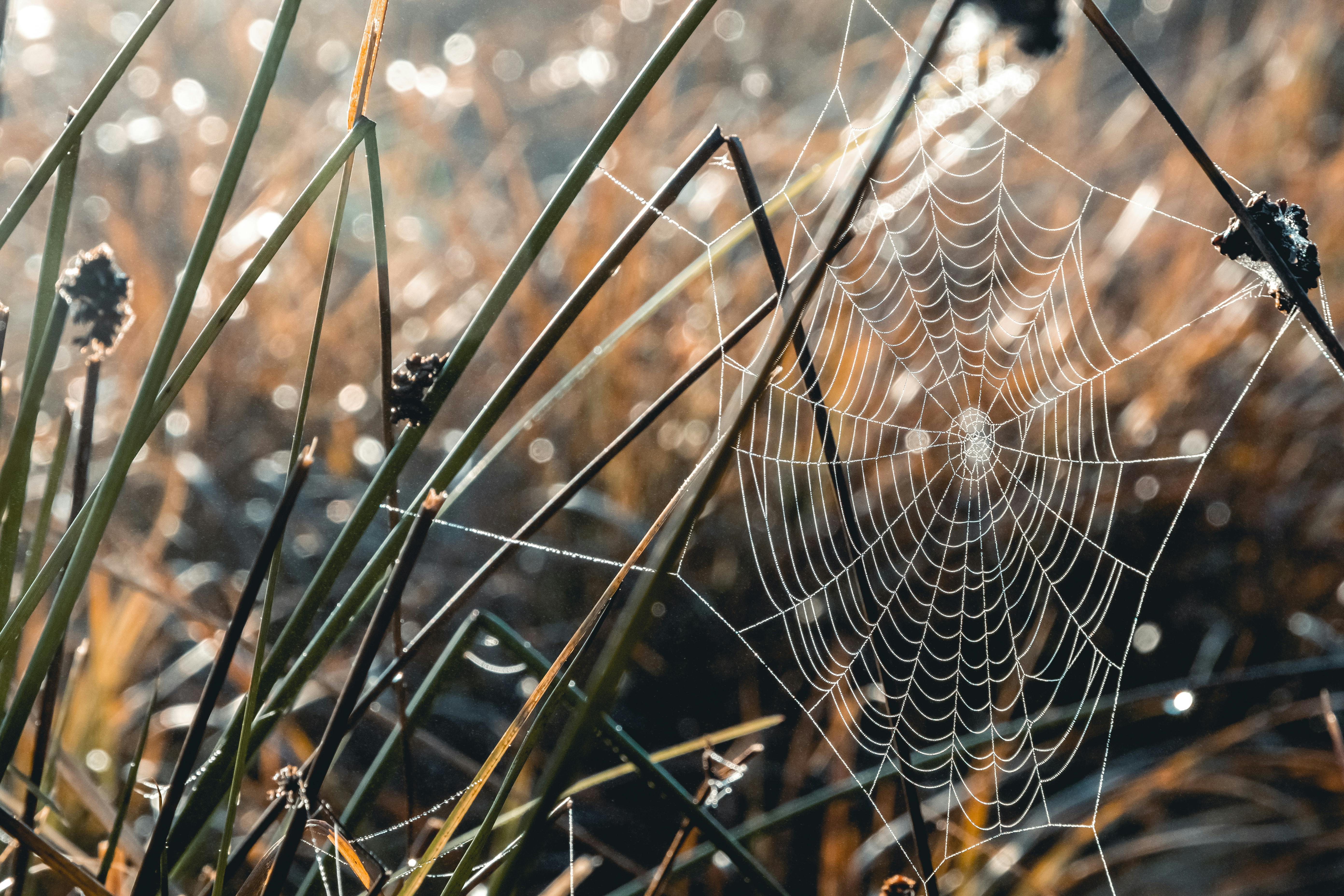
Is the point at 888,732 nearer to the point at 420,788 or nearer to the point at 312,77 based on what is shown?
the point at 420,788

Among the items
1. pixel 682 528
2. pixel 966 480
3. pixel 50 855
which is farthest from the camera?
pixel 966 480

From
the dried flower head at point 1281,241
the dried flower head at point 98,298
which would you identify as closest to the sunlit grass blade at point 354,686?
the dried flower head at point 98,298

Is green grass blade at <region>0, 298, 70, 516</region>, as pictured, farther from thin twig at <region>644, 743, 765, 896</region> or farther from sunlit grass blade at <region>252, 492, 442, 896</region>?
thin twig at <region>644, 743, 765, 896</region>

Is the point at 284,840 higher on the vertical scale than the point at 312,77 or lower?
lower

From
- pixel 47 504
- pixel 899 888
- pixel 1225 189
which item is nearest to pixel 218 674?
pixel 47 504

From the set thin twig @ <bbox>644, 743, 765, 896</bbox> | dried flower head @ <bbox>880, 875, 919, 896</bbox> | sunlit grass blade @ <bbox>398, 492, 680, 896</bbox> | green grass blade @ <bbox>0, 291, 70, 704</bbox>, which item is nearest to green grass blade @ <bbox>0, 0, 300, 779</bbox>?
green grass blade @ <bbox>0, 291, 70, 704</bbox>

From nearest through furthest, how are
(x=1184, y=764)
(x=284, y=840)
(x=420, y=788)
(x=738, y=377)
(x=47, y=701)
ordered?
(x=284, y=840) → (x=47, y=701) → (x=1184, y=764) → (x=420, y=788) → (x=738, y=377)

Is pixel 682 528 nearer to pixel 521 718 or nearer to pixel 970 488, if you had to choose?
pixel 521 718

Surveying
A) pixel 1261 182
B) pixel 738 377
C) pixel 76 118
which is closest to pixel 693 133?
pixel 738 377
